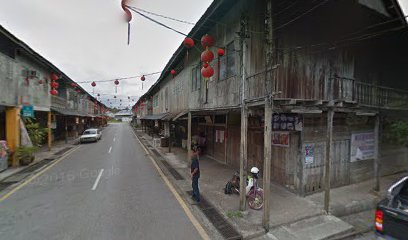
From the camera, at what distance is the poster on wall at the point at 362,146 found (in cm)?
895

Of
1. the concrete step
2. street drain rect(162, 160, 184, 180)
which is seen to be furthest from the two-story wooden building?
street drain rect(162, 160, 184, 180)

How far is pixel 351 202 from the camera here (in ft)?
23.3

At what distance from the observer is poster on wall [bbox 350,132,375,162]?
8953mm

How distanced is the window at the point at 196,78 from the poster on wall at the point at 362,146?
334 inches

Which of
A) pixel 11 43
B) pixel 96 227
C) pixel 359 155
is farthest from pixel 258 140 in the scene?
pixel 11 43

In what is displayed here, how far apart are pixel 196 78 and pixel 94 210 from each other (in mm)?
9791

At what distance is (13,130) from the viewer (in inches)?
476

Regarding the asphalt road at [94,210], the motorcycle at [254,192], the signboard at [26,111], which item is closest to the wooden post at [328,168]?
the motorcycle at [254,192]

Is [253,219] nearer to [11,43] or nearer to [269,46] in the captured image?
[269,46]

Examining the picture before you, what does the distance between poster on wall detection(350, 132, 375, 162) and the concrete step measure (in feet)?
14.5

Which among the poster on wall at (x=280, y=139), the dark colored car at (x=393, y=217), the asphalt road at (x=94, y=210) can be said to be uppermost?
the poster on wall at (x=280, y=139)

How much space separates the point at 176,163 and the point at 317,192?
7963mm

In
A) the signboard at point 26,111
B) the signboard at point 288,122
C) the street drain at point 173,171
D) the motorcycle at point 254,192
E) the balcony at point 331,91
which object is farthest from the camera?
the signboard at point 26,111

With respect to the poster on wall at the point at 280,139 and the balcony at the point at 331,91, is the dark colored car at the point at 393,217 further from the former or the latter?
the balcony at the point at 331,91
